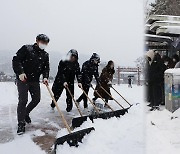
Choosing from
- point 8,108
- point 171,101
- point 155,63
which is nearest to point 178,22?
point 155,63

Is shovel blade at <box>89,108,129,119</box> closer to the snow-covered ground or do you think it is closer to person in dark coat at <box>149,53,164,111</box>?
the snow-covered ground

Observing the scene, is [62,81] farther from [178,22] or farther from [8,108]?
[178,22]

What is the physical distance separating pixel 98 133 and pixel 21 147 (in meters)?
0.51

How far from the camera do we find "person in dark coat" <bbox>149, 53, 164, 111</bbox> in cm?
391

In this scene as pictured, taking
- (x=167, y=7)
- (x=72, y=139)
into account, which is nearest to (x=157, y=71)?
(x=72, y=139)

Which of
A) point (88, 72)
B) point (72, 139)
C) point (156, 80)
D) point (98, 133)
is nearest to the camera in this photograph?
point (72, 139)

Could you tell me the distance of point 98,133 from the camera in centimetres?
192

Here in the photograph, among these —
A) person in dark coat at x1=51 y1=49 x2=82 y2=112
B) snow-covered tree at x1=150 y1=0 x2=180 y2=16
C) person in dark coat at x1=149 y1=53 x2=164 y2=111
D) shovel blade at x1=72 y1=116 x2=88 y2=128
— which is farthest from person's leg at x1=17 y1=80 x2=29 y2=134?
snow-covered tree at x1=150 y1=0 x2=180 y2=16

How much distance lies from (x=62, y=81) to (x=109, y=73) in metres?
0.93

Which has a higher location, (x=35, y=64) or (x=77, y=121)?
(x=35, y=64)

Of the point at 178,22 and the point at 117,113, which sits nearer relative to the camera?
the point at 117,113

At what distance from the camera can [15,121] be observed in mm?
2301

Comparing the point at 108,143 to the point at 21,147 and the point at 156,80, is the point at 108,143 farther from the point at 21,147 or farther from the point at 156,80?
the point at 156,80

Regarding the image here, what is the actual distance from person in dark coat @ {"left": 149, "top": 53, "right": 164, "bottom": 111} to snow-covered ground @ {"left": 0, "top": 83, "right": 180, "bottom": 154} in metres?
0.50
